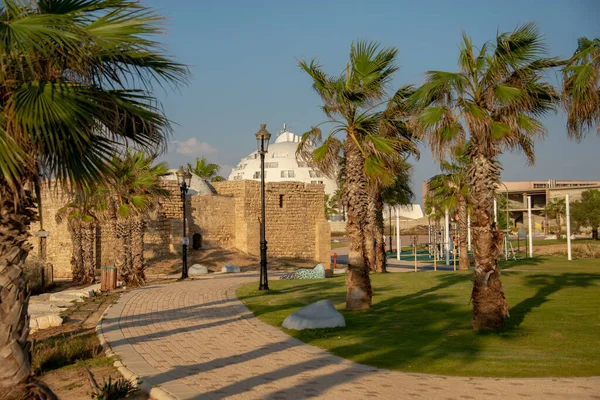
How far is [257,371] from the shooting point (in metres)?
8.20

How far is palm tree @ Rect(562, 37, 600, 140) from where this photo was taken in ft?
40.6

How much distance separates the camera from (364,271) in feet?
45.6

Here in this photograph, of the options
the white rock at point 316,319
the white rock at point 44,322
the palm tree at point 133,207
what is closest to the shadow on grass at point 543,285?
the white rock at point 316,319

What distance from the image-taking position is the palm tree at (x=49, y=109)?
19.2 feet

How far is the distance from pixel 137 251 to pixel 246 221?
15686 mm

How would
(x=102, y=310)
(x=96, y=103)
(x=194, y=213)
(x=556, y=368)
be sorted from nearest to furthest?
(x=96, y=103), (x=556, y=368), (x=102, y=310), (x=194, y=213)

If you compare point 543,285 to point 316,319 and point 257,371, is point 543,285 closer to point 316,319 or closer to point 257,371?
point 316,319

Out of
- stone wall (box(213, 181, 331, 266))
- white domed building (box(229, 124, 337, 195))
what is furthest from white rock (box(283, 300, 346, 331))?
white domed building (box(229, 124, 337, 195))

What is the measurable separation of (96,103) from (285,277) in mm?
19508

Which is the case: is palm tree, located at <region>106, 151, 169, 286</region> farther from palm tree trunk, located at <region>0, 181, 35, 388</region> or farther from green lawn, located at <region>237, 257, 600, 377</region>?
palm tree trunk, located at <region>0, 181, 35, 388</region>

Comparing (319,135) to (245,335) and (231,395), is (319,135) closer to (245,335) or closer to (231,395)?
(245,335)

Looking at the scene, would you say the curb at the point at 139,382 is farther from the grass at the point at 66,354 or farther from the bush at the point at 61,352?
the bush at the point at 61,352

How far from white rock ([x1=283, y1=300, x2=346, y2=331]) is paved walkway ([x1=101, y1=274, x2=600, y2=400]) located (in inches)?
14.7

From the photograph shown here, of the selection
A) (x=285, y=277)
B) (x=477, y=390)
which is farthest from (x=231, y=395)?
(x=285, y=277)
